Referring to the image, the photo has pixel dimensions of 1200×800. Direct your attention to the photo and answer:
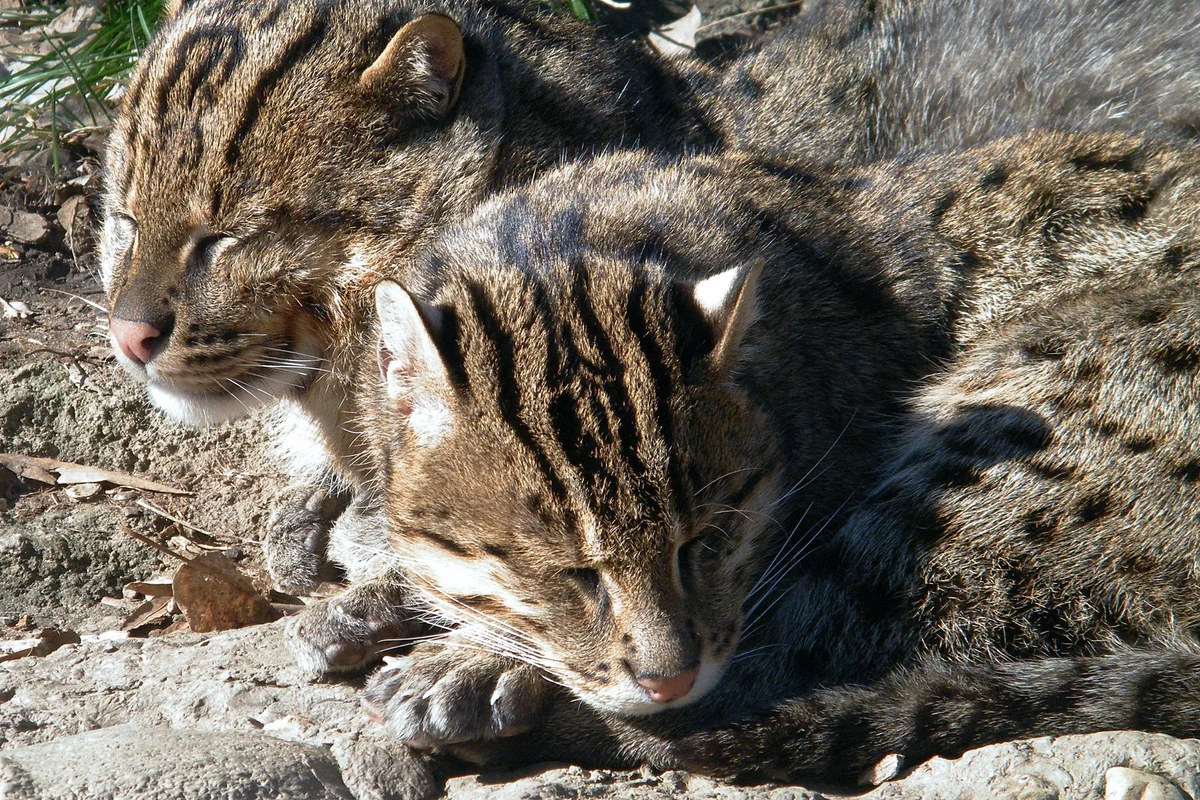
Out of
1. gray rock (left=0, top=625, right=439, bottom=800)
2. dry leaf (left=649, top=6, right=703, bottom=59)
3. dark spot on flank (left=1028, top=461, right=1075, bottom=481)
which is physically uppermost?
dry leaf (left=649, top=6, right=703, bottom=59)

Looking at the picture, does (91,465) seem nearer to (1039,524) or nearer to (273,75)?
(273,75)

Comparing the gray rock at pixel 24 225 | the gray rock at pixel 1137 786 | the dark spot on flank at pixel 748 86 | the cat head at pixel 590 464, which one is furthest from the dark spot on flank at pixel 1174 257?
the gray rock at pixel 24 225

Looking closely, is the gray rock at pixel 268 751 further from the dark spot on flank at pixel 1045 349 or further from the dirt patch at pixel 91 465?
the dark spot on flank at pixel 1045 349

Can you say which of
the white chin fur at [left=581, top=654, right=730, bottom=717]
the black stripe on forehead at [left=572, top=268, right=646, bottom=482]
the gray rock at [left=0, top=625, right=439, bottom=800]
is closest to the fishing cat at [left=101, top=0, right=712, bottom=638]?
the gray rock at [left=0, top=625, right=439, bottom=800]

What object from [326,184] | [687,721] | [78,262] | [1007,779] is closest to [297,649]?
[687,721]

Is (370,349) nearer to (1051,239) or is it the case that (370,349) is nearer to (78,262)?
(1051,239)

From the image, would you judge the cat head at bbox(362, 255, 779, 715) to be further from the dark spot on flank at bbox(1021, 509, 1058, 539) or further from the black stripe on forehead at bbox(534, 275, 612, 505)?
the dark spot on flank at bbox(1021, 509, 1058, 539)
